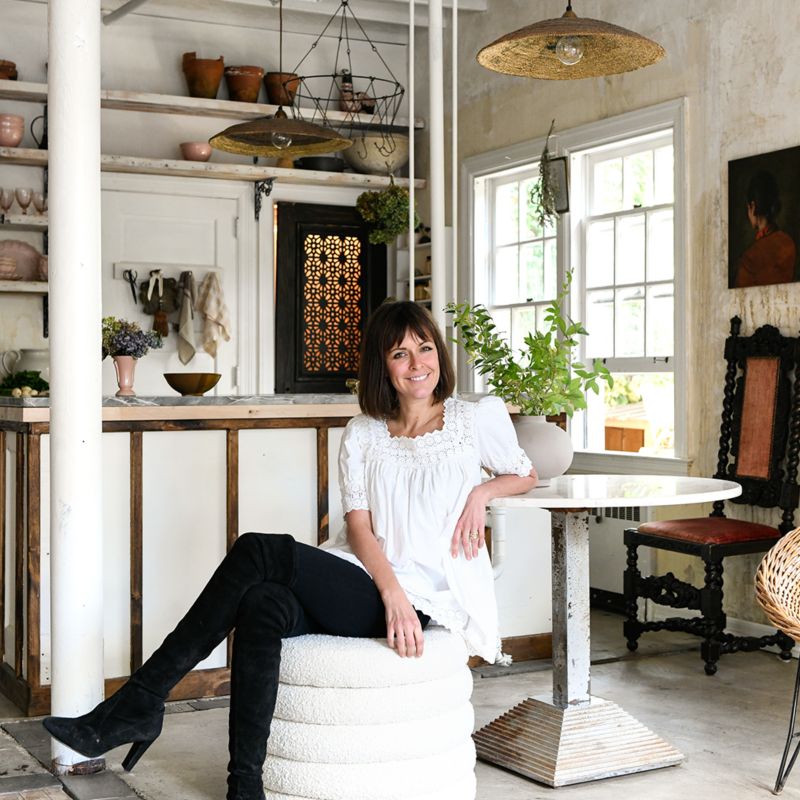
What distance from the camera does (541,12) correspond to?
636 cm

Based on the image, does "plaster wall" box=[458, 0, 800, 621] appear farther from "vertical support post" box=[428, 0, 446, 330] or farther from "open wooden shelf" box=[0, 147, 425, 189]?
"open wooden shelf" box=[0, 147, 425, 189]

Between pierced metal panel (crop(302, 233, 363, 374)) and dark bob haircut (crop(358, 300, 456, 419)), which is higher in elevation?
pierced metal panel (crop(302, 233, 363, 374))

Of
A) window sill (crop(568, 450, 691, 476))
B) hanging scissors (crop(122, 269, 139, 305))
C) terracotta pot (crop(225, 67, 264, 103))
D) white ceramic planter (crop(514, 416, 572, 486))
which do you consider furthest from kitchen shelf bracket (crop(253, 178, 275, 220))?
white ceramic planter (crop(514, 416, 572, 486))

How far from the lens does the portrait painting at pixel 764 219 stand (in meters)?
4.88

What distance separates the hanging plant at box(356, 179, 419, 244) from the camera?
7.13m

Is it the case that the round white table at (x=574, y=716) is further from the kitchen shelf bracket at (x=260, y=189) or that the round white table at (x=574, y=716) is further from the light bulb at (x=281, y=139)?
the kitchen shelf bracket at (x=260, y=189)

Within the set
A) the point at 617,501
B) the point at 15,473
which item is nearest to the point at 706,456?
the point at 617,501

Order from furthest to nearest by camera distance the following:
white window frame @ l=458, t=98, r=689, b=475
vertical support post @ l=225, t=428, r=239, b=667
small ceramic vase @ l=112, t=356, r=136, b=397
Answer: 1. white window frame @ l=458, t=98, r=689, b=475
2. small ceramic vase @ l=112, t=356, r=136, b=397
3. vertical support post @ l=225, t=428, r=239, b=667

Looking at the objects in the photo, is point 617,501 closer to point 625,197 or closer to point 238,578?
point 238,578

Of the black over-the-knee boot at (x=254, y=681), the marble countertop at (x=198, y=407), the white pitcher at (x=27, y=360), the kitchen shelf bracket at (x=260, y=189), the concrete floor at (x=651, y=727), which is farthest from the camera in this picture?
the kitchen shelf bracket at (x=260, y=189)

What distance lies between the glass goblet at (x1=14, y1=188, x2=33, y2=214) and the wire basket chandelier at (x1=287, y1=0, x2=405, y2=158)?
1694mm

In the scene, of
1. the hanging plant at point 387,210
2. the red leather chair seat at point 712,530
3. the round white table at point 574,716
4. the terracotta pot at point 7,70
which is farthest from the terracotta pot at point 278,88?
the round white table at point 574,716

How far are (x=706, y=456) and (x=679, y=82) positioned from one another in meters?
1.71

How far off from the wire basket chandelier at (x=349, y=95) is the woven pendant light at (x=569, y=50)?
3.46 m
